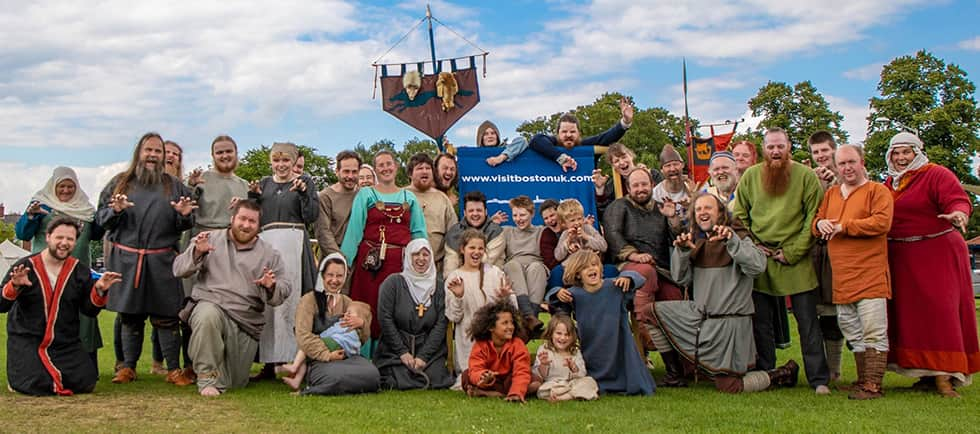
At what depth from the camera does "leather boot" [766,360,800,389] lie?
7219mm

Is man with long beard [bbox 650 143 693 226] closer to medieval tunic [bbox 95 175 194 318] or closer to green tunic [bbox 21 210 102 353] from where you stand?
medieval tunic [bbox 95 175 194 318]

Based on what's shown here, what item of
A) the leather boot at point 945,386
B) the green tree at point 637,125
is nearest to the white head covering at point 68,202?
the leather boot at point 945,386

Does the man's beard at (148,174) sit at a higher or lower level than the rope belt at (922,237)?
higher

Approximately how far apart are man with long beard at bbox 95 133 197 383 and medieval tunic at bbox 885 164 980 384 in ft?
18.8

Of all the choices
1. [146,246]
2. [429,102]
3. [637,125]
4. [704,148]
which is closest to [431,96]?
[429,102]

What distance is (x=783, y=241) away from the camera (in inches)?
282

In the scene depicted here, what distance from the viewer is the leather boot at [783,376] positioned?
7.22 meters

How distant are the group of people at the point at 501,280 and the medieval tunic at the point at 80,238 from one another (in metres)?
0.02

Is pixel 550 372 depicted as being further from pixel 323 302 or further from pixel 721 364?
pixel 323 302

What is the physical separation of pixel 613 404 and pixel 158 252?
13.2 ft

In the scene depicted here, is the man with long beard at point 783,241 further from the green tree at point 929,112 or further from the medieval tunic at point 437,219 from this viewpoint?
the green tree at point 929,112

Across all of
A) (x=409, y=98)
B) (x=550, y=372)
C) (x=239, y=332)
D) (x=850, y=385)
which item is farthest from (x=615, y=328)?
(x=409, y=98)

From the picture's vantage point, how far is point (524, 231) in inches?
316

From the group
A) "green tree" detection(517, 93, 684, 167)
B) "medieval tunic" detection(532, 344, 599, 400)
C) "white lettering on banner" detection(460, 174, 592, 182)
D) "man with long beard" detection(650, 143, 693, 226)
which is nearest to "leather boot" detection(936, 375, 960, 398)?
"man with long beard" detection(650, 143, 693, 226)
